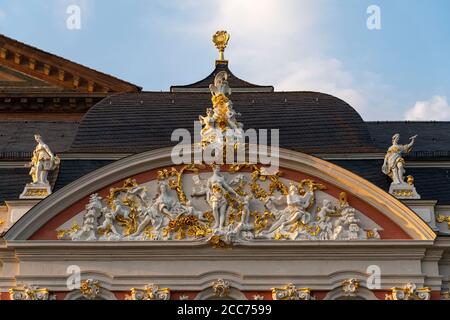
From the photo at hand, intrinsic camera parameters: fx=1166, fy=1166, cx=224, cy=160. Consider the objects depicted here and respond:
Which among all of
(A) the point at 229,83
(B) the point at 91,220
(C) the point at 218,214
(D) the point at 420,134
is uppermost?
(A) the point at 229,83

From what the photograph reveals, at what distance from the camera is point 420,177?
27.2m

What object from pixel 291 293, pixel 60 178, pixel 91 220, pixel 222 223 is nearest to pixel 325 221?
pixel 291 293

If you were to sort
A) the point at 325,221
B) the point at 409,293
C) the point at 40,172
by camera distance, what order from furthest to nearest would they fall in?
1. the point at 40,172
2. the point at 325,221
3. the point at 409,293

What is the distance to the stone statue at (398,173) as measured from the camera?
25516mm

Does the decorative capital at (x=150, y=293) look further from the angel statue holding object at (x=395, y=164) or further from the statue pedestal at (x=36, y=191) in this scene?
the angel statue holding object at (x=395, y=164)

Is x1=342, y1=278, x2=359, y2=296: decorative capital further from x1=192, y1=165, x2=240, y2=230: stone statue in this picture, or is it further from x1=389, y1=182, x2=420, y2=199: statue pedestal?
A: x1=192, y1=165, x2=240, y2=230: stone statue

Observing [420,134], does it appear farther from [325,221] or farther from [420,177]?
[325,221]

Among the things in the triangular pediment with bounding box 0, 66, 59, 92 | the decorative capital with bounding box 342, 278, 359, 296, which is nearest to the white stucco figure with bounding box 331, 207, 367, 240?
the decorative capital with bounding box 342, 278, 359, 296

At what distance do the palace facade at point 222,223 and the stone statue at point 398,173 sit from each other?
1.1 inches

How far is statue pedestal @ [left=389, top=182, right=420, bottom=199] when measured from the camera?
83.6 feet

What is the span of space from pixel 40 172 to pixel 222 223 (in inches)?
166

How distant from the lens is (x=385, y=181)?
2608 cm

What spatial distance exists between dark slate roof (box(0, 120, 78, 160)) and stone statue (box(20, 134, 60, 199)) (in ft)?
7.60
